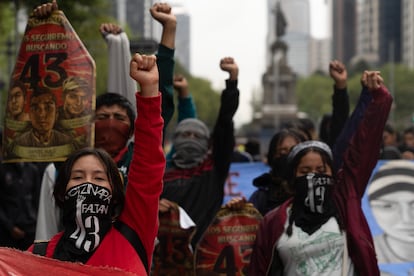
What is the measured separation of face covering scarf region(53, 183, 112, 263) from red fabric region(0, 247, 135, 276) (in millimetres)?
115

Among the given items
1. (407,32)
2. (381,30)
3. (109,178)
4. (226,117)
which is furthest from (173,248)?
(381,30)

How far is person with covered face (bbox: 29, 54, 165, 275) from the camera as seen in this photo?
3.32 m

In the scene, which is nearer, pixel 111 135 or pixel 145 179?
pixel 145 179

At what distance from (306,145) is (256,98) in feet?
383

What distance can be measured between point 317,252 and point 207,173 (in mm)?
1496

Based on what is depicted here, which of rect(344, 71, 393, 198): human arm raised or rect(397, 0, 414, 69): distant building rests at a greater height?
rect(344, 71, 393, 198): human arm raised

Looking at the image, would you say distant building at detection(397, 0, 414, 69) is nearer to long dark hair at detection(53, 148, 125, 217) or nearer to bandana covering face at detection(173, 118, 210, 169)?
bandana covering face at detection(173, 118, 210, 169)

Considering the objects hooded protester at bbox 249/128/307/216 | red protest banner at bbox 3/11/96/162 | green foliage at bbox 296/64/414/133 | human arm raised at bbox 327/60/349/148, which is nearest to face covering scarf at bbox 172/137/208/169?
hooded protester at bbox 249/128/307/216

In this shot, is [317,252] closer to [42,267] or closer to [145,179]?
[145,179]

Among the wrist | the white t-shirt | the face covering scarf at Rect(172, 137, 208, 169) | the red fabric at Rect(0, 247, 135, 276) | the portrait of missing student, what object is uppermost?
the wrist

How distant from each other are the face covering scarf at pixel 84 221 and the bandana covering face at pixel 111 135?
1109 millimetres

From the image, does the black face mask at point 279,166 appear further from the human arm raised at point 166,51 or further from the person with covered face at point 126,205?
the person with covered face at point 126,205

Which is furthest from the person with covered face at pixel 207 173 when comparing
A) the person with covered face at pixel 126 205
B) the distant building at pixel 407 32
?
the distant building at pixel 407 32

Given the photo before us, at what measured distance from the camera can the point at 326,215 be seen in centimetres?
437
